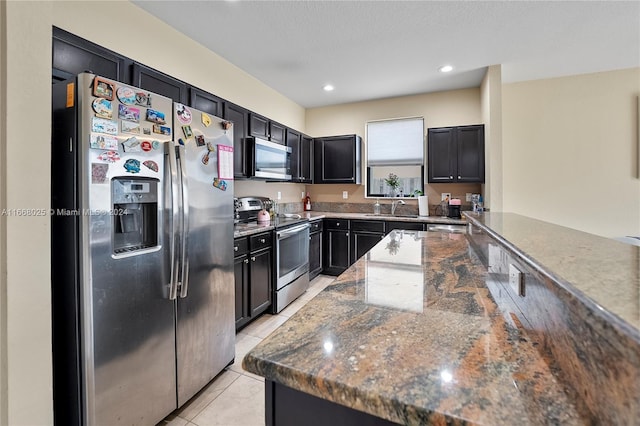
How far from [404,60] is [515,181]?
226 centimetres

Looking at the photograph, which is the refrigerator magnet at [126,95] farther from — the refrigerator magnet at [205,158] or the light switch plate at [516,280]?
the light switch plate at [516,280]

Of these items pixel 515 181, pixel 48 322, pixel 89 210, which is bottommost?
pixel 48 322

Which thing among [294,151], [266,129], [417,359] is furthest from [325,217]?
[417,359]

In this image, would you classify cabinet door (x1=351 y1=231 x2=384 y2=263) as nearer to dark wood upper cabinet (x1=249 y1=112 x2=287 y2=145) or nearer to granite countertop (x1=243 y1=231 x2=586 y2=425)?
dark wood upper cabinet (x1=249 y1=112 x2=287 y2=145)

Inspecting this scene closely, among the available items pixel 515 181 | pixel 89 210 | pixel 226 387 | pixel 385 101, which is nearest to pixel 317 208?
pixel 385 101

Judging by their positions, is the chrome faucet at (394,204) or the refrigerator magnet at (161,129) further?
the chrome faucet at (394,204)

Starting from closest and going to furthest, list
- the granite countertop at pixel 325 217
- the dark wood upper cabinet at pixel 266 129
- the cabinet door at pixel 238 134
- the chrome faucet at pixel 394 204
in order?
the granite countertop at pixel 325 217, the cabinet door at pixel 238 134, the dark wood upper cabinet at pixel 266 129, the chrome faucet at pixel 394 204

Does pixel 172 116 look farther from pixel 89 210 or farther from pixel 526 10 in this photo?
pixel 526 10

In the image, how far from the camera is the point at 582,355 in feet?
1.73

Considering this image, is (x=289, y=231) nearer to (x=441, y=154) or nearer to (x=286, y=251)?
(x=286, y=251)

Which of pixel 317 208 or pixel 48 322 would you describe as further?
pixel 317 208

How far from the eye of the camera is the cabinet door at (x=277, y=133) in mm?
3557

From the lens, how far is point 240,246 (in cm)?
259

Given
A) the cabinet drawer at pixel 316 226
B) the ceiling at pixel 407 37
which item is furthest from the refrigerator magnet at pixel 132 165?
the cabinet drawer at pixel 316 226
